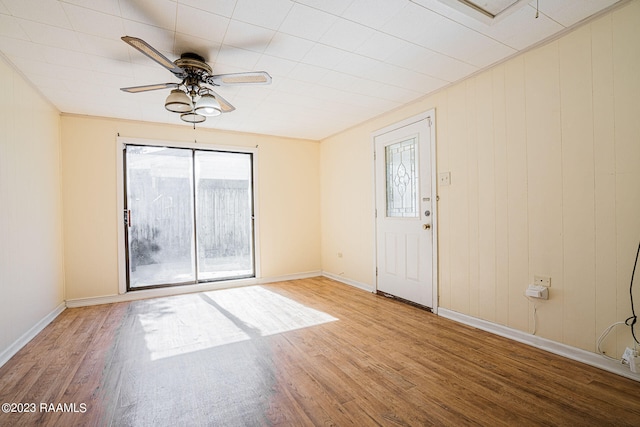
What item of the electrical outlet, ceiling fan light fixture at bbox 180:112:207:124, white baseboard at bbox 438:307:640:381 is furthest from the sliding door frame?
the electrical outlet

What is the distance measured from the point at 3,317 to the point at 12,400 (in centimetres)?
89

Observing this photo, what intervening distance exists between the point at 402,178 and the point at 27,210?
4.15 m

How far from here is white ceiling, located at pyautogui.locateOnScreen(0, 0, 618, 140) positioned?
2014 millimetres

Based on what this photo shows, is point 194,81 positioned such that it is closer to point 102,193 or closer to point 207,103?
point 207,103

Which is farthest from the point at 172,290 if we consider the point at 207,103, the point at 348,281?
the point at 207,103

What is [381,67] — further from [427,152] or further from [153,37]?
[153,37]

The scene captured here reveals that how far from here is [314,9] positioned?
80.1 inches

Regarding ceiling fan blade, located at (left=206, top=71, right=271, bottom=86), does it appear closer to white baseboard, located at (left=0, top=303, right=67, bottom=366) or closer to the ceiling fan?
the ceiling fan

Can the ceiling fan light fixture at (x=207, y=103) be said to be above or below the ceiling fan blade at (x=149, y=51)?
below

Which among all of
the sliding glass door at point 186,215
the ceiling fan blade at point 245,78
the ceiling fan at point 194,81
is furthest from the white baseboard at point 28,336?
the ceiling fan blade at point 245,78

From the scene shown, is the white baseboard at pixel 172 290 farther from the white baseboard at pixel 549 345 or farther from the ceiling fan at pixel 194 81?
the white baseboard at pixel 549 345

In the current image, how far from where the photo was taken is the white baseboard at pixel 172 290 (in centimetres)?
405

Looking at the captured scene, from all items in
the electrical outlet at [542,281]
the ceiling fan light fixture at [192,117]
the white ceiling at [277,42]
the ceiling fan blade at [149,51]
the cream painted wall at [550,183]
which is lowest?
the electrical outlet at [542,281]

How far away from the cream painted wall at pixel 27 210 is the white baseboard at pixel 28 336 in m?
0.03
